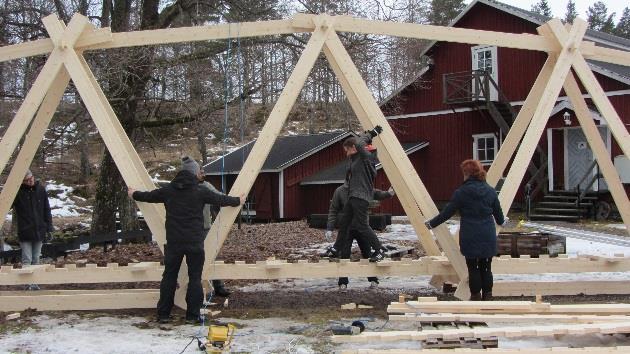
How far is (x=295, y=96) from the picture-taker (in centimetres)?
706

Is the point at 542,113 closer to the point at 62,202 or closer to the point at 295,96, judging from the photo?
the point at 295,96

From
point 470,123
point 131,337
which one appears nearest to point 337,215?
point 131,337

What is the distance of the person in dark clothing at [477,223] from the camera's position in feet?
21.9

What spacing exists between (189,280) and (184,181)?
3.43ft

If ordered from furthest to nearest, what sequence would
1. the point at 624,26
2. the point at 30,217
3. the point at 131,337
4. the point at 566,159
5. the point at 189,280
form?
the point at 624,26 → the point at 566,159 → the point at 30,217 → the point at 189,280 → the point at 131,337

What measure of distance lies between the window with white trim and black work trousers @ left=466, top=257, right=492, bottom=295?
1896cm

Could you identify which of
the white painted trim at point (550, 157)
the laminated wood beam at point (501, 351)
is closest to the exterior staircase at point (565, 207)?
the white painted trim at point (550, 157)

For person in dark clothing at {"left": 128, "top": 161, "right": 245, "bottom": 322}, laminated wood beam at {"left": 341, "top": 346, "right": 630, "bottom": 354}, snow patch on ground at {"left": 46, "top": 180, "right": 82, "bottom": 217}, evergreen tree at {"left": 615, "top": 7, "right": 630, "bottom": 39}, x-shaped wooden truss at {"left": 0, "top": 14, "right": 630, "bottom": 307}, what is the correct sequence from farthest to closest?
evergreen tree at {"left": 615, "top": 7, "right": 630, "bottom": 39}
snow patch on ground at {"left": 46, "top": 180, "right": 82, "bottom": 217}
x-shaped wooden truss at {"left": 0, "top": 14, "right": 630, "bottom": 307}
person in dark clothing at {"left": 128, "top": 161, "right": 245, "bottom": 322}
laminated wood beam at {"left": 341, "top": 346, "right": 630, "bottom": 354}

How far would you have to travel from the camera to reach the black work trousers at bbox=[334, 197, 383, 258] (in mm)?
7934

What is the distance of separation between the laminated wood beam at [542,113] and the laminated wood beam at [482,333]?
226 centimetres

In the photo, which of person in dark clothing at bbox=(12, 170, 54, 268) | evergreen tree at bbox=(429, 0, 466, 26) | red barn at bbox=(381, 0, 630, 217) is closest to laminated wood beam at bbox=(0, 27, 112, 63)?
person in dark clothing at bbox=(12, 170, 54, 268)

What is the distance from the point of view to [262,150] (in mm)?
6879

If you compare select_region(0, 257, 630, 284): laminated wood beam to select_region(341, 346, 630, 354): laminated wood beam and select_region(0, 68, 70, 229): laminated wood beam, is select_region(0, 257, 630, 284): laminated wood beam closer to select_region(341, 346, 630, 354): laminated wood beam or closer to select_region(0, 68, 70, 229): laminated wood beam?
select_region(0, 68, 70, 229): laminated wood beam

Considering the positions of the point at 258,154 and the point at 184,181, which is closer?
the point at 184,181
